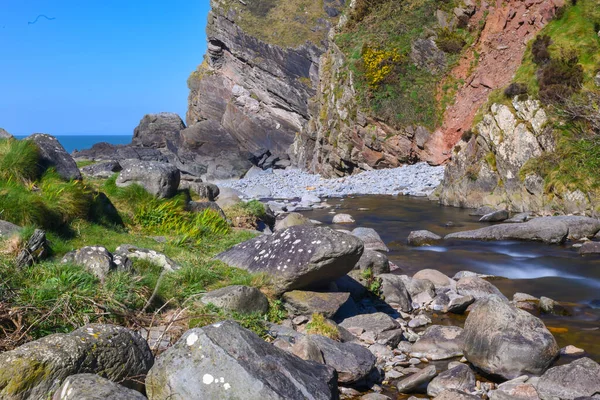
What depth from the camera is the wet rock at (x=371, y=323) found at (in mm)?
8367

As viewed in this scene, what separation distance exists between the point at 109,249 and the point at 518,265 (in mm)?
9882

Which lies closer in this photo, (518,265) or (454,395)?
(454,395)

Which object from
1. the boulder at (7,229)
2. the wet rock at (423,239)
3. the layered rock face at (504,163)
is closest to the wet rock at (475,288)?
the wet rock at (423,239)

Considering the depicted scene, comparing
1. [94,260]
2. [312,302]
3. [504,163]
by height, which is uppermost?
[94,260]

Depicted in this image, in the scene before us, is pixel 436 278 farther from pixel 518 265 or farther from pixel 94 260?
pixel 94 260

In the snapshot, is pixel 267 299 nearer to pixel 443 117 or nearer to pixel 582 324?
pixel 582 324

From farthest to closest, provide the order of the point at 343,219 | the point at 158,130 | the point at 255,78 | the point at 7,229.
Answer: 1. the point at 158,130
2. the point at 255,78
3. the point at 343,219
4. the point at 7,229

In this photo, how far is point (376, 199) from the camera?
28203 millimetres

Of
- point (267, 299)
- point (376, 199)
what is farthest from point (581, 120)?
point (267, 299)

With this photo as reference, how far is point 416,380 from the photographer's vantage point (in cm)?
679

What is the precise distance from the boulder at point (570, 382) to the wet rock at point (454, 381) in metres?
0.80

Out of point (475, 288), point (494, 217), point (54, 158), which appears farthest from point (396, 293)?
point (494, 217)

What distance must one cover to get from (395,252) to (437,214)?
306 inches

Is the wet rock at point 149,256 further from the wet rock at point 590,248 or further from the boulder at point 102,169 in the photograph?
the wet rock at point 590,248
